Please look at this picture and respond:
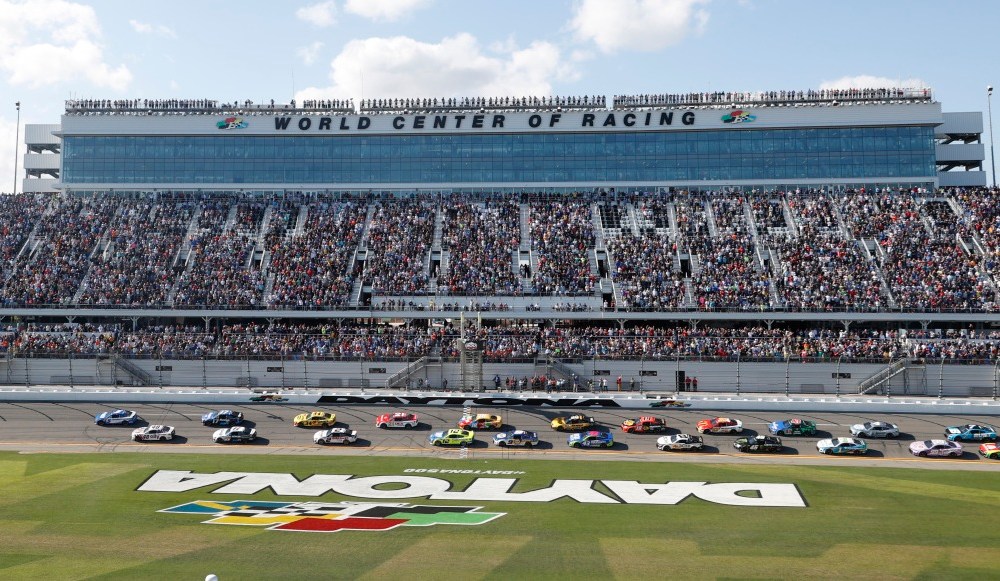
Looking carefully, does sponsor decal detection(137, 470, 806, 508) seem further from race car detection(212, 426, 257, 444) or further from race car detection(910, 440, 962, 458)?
race car detection(910, 440, 962, 458)

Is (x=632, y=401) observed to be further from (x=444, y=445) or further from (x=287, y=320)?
(x=287, y=320)

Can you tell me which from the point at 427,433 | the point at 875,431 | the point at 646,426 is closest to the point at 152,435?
the point at 427,433

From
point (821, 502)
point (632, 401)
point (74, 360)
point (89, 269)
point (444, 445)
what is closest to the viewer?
point (821, 502)

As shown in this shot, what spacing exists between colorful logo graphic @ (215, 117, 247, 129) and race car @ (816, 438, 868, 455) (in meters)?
72.8

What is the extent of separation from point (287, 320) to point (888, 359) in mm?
53097

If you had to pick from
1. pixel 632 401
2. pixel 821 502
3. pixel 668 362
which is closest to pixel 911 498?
pixel 821 502

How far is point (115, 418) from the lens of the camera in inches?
2189

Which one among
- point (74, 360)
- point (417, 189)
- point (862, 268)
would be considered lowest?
point (74, 360)

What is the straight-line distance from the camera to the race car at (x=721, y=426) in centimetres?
5341

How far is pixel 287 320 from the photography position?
3081 inches

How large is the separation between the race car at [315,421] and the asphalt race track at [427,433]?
24.4 inches

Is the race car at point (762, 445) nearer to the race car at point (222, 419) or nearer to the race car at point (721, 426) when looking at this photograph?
the race car at point (721, 426)

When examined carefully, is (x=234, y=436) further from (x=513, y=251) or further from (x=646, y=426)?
(x=513, y=251)

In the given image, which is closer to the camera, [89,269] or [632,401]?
[632,401]
